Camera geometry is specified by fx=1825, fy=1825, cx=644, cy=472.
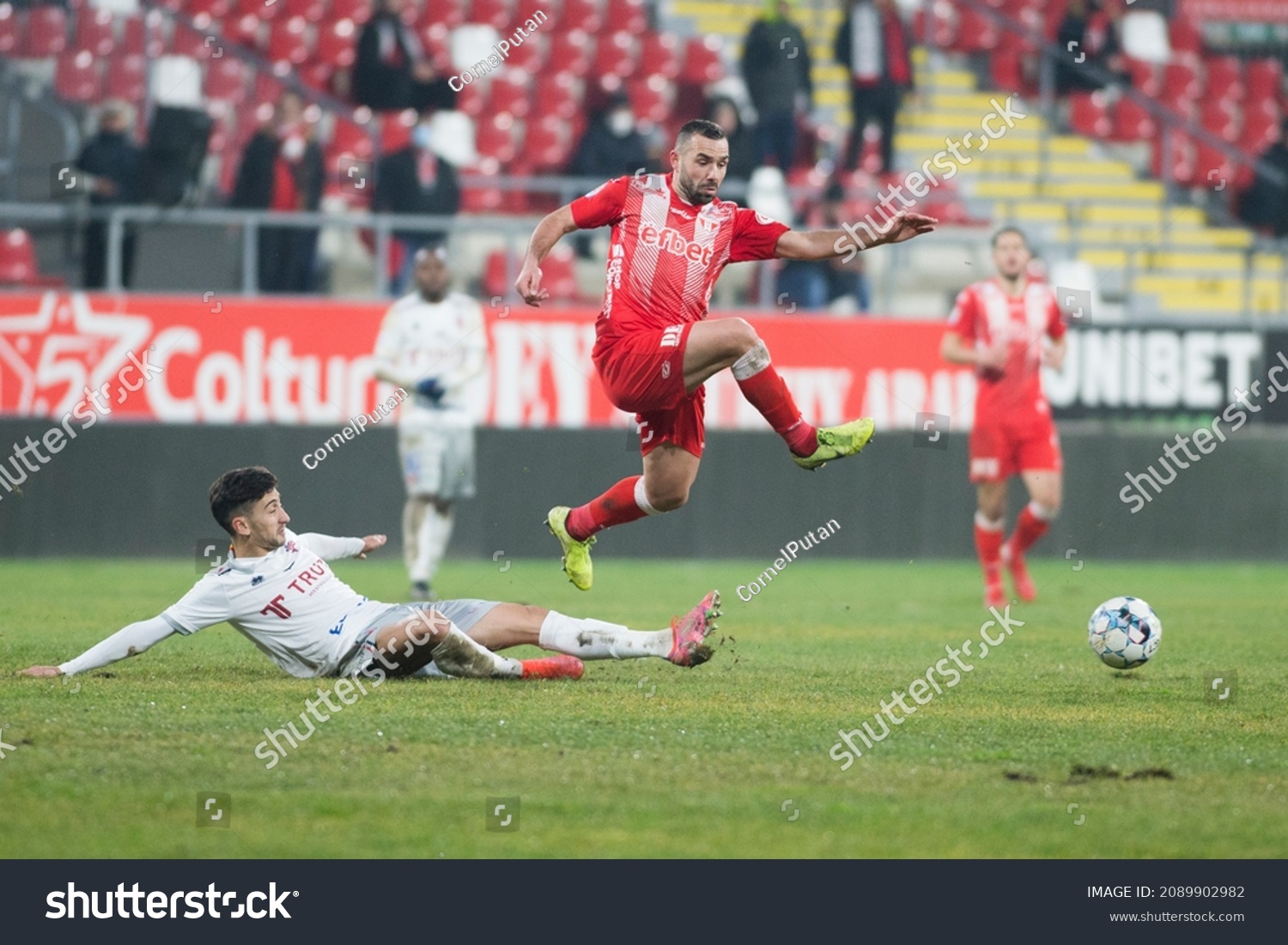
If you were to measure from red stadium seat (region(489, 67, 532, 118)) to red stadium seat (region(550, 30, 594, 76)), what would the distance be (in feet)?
1.63

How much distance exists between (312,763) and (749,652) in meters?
4.06

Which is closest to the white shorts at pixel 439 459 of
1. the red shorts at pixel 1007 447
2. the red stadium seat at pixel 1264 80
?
the red shorts at pixel 1007 447

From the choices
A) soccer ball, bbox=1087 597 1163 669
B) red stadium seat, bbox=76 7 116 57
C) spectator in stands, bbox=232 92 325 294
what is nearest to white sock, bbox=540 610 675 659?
soccer ball, bbox=1087 597 1163 669

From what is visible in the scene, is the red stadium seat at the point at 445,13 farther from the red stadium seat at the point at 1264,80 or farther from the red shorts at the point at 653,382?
the red shorts at the point at 653,382

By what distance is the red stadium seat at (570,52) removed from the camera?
20562mm

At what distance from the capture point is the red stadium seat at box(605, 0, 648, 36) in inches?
836

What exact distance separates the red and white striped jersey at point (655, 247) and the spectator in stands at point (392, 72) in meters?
10.5

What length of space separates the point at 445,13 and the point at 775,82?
3.82 metres

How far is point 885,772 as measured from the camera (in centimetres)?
603

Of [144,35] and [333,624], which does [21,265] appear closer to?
[144,35]

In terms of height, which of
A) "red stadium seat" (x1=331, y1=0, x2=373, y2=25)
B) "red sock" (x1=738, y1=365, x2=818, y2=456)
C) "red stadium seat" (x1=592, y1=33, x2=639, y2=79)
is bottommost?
"red sock" (x1=738, y1=365, x2=818, y2=456)

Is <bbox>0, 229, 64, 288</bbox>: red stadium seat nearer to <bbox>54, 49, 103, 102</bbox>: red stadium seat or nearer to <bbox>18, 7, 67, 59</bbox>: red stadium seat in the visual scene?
<bbox>54, 49, 103, 102</bbox>: red stadium seat

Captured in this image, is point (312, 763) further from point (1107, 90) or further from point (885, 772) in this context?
point (1107, 90)
